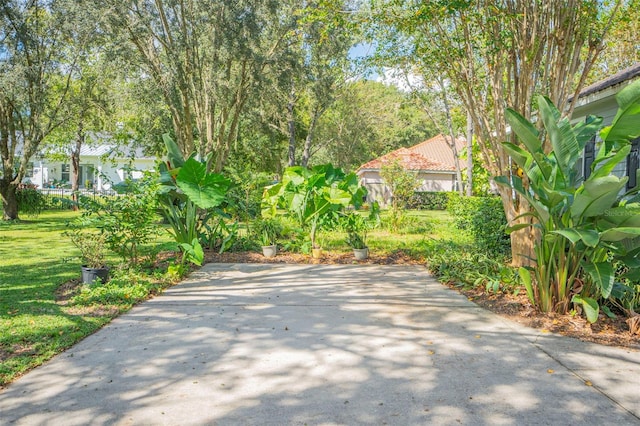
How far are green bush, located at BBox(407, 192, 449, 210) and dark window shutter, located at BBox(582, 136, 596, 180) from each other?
602 inches

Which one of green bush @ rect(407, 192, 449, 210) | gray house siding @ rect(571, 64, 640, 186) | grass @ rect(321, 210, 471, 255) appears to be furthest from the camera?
green bush @ rect(407, 192, 449, 210)

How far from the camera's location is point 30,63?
14.4 meters

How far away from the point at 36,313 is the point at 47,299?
0.68m

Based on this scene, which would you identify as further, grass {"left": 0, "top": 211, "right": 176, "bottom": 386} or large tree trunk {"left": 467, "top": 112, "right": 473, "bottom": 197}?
large tree trunk {"left": 467, "top": 112, "right": 473, "bottom": 197}

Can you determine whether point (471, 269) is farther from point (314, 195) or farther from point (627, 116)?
point (314, 195)

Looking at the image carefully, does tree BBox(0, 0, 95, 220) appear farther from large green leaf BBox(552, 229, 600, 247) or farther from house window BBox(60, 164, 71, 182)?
house window BBox(60, 164, 71, 182)

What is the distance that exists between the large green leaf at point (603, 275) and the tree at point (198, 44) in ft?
33.5

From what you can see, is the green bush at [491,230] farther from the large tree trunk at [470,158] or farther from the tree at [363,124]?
the tree at [363,124]

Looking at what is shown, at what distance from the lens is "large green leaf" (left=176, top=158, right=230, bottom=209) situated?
7.12 m

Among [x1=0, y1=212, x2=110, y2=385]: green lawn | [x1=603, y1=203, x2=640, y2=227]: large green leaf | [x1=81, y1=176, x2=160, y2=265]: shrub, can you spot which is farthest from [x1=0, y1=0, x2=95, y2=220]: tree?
[x1=603, y1=203, x2=640, y2=227]: large green leaf

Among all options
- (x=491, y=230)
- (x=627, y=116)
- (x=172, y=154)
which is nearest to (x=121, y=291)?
(x=172, y=154)

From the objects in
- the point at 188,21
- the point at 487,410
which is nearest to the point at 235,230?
the point at 487,410

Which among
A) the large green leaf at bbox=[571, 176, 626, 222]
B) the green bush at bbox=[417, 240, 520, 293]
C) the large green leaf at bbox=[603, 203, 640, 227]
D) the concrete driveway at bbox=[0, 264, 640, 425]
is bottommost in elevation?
the concrete driveway at bbox=[0, 264, 640, 425]

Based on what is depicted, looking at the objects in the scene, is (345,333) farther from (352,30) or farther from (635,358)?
(352,30)
